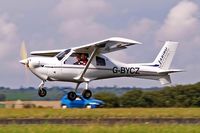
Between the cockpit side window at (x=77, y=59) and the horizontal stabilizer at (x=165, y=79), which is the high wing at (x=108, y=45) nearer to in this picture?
the cockpit side window at (x=77, y=59)

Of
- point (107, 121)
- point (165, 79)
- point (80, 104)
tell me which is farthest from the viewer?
point (80, 104)

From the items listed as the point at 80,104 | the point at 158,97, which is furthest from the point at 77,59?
the point at 158,97

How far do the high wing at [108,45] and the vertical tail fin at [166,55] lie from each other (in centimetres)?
441

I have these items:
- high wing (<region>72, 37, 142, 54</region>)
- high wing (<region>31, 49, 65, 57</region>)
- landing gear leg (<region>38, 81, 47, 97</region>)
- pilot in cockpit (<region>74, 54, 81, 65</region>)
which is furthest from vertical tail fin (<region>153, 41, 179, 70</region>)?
landing gear leg (<region>38, 81, 47, 97</region>)

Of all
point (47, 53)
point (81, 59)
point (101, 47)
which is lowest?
point (81, 59)

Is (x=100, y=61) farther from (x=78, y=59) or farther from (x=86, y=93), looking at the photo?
(x=86, y=93)

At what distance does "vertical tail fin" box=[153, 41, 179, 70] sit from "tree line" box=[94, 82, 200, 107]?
5534 millimetres

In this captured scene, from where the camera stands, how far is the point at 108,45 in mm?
42781

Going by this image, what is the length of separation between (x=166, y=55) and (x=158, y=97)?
879cm

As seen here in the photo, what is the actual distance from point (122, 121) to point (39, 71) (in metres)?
14.8

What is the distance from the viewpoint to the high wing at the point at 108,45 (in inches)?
1634

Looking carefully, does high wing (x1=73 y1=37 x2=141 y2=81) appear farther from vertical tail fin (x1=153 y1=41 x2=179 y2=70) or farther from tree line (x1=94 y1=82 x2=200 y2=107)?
tree line (x1=94 y1=82 x2=200 y2=107)

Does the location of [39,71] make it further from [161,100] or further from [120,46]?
[161,100]

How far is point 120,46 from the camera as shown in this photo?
43.3 meters
